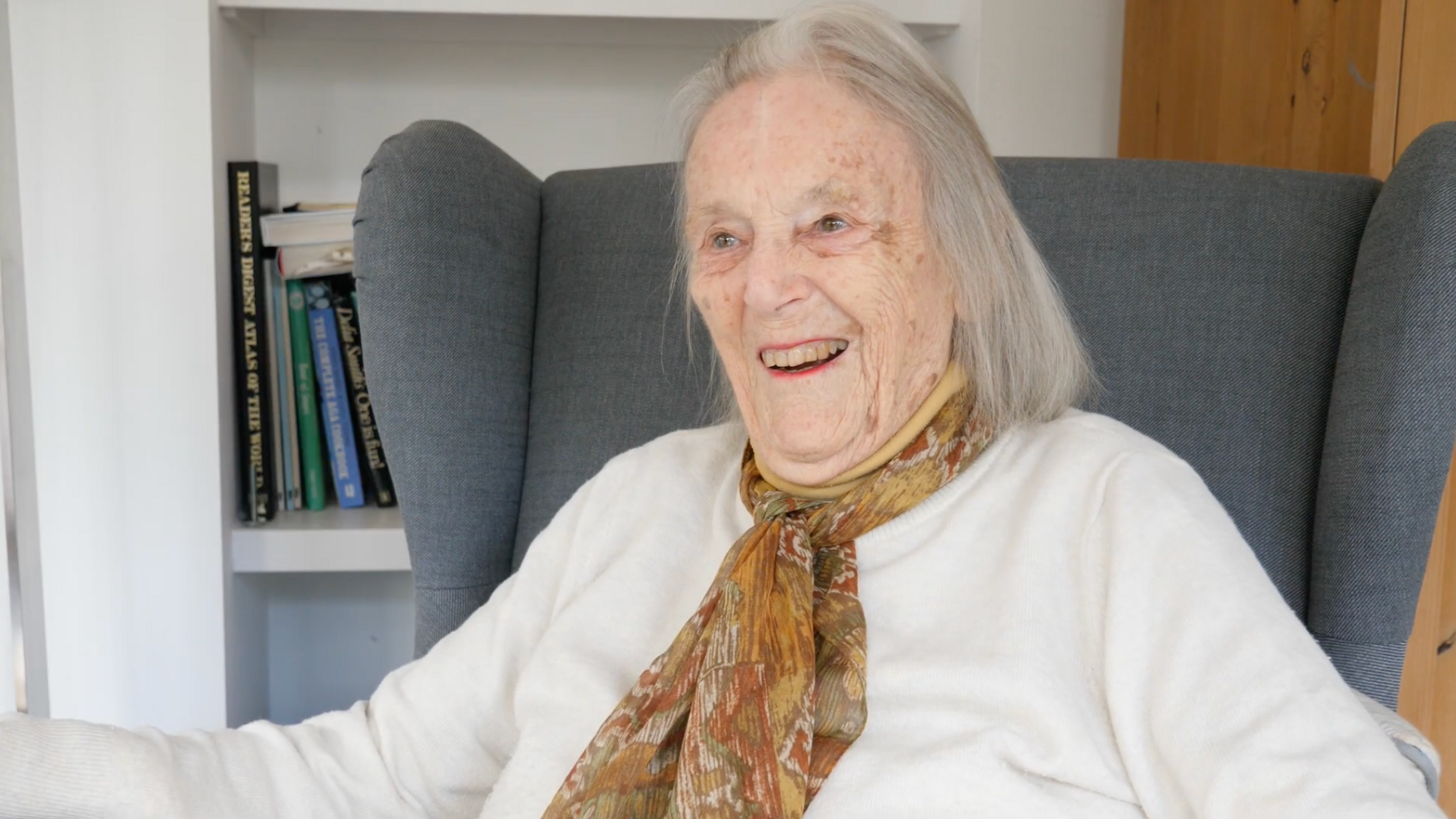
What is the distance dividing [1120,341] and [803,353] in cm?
39

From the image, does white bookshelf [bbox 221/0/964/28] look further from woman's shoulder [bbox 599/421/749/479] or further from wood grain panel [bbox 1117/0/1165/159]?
woman's shoulder [bbox 599/421/749/479]

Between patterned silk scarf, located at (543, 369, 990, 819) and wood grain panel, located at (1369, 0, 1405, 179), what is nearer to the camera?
patterned silk scarf, located at (543, 369, 990, 819)

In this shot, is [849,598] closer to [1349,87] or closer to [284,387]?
[1349,87]

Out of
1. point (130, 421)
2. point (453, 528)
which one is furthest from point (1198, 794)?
point (130, 421)

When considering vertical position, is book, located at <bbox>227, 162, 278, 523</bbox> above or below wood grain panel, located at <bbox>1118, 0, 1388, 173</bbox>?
below

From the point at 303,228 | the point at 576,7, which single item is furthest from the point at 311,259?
the point at 576,7

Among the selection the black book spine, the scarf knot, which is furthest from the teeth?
the black book spine

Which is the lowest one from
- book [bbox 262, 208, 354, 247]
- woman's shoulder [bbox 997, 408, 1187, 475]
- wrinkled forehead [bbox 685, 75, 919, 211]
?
→ woman's shoulder [bbox 997, 408, 1187, 475]

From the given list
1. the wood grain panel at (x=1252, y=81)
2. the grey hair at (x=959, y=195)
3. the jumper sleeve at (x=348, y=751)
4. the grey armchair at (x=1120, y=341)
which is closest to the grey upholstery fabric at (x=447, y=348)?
the grey armchair at (x=1120, y=341)

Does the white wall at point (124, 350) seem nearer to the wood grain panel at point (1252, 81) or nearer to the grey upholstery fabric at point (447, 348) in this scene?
the grey upholstery fabric at point (447, 348)

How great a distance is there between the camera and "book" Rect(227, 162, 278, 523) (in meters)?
1.75

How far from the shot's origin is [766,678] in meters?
0.92

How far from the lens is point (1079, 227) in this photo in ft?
4.17

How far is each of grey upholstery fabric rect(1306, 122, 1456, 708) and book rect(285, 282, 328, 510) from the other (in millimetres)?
1320
